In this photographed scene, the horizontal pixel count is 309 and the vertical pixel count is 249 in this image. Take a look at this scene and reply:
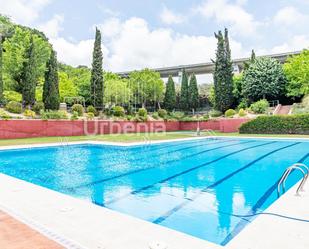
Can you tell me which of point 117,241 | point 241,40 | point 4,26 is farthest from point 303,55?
point 4,26

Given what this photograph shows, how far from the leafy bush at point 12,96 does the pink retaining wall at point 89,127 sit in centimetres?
630

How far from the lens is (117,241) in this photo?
2908 millimetres

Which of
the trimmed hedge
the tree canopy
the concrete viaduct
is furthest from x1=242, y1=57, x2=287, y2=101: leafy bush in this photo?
the concrete viaduct

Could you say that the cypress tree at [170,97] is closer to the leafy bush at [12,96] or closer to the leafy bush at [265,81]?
the leafy bush at [265,81]

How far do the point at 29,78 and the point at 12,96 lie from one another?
2.20 m

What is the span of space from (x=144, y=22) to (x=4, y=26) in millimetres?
16269

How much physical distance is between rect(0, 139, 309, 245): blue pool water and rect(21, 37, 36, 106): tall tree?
1321 cm

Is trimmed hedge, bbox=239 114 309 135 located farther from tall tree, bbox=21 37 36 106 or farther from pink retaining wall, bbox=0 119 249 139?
tall tree, bbox=21 37 36 106

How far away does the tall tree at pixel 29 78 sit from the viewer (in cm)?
2333

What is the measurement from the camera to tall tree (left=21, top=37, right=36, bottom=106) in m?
23.3

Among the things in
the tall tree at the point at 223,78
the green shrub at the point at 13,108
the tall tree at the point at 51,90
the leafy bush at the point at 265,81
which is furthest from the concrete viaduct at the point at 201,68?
the green shrub at the point at 13,108

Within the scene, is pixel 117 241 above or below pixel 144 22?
below

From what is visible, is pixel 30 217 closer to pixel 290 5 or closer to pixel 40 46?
pixel 290 5

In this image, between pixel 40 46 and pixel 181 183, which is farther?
pixel 40 46
